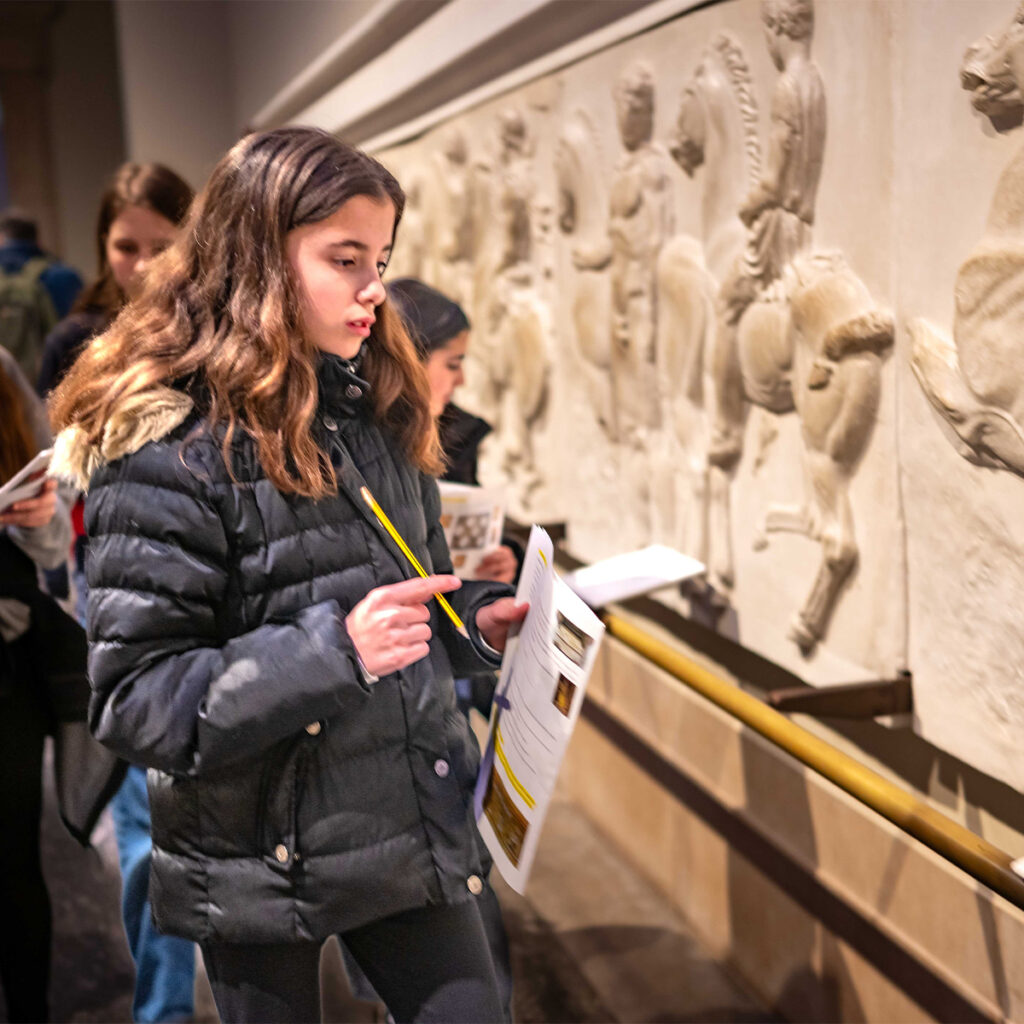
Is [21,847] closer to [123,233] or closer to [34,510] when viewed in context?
[34,510]

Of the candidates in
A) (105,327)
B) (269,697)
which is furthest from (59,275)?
(269,697)

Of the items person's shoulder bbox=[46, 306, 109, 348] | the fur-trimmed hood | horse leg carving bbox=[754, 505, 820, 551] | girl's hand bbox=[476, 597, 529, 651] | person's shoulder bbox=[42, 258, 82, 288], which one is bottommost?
person's shoulder bbox=[42, 258, 82, 288]

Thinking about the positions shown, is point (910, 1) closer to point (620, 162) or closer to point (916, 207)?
point (916, 207)

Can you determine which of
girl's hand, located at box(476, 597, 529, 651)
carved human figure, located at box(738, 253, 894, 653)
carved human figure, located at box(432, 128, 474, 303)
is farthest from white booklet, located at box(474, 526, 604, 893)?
carved human figure, located at box(432, 128, 474, 303)

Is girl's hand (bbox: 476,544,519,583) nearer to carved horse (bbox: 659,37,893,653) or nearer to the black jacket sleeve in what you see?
carved horse (bbox: 659,37,893,653)

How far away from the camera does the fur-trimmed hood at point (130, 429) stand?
1.45 m

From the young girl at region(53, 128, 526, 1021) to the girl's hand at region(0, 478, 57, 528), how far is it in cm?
91

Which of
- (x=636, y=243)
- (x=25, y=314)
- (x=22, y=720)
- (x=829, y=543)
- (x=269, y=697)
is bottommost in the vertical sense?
(x=25, y=314)

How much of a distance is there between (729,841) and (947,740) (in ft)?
3.29

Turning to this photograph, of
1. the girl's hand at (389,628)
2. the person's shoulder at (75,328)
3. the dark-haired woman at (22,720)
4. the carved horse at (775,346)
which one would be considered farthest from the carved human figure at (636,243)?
the girl's hand at (389,628)

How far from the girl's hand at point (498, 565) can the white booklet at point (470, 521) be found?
0.07ft

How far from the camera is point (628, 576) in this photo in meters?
1.71

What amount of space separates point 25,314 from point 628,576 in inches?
257

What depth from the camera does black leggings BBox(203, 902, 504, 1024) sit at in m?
1.60
